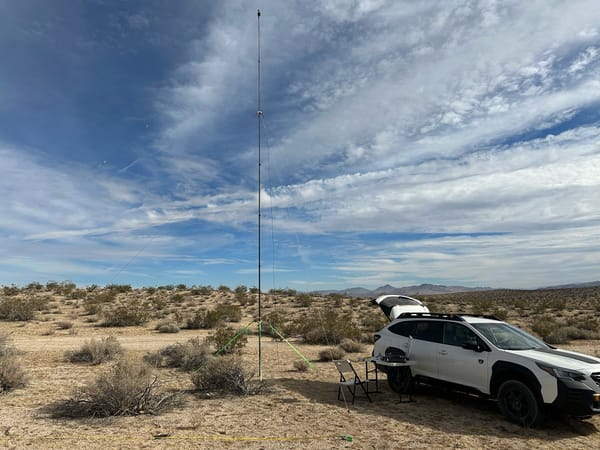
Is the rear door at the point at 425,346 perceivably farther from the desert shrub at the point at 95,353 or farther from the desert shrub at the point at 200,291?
the desert shrub at the point at 200,291

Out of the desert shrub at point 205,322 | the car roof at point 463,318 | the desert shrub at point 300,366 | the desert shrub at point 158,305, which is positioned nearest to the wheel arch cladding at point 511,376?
the car roof at point 463,318

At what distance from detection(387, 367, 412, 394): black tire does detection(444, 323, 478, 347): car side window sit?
124 cm

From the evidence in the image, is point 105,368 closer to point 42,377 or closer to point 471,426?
point 42,377

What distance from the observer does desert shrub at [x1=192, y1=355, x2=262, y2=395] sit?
390 inches

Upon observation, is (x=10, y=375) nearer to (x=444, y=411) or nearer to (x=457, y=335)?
(x=444, y=411)

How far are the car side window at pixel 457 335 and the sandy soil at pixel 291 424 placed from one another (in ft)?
4.23

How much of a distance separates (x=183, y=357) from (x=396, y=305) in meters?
6.70

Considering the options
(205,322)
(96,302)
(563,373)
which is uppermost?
(96,302)

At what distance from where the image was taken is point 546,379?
23.1 feet

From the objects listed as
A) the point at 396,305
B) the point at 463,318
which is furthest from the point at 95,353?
the point at 463,318

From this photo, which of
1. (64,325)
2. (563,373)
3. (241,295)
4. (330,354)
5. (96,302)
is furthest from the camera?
(241,295)

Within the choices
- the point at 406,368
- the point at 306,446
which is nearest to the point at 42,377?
the point at 306,446

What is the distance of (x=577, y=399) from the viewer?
22.1 ft

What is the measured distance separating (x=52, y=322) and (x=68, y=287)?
17.0 m
